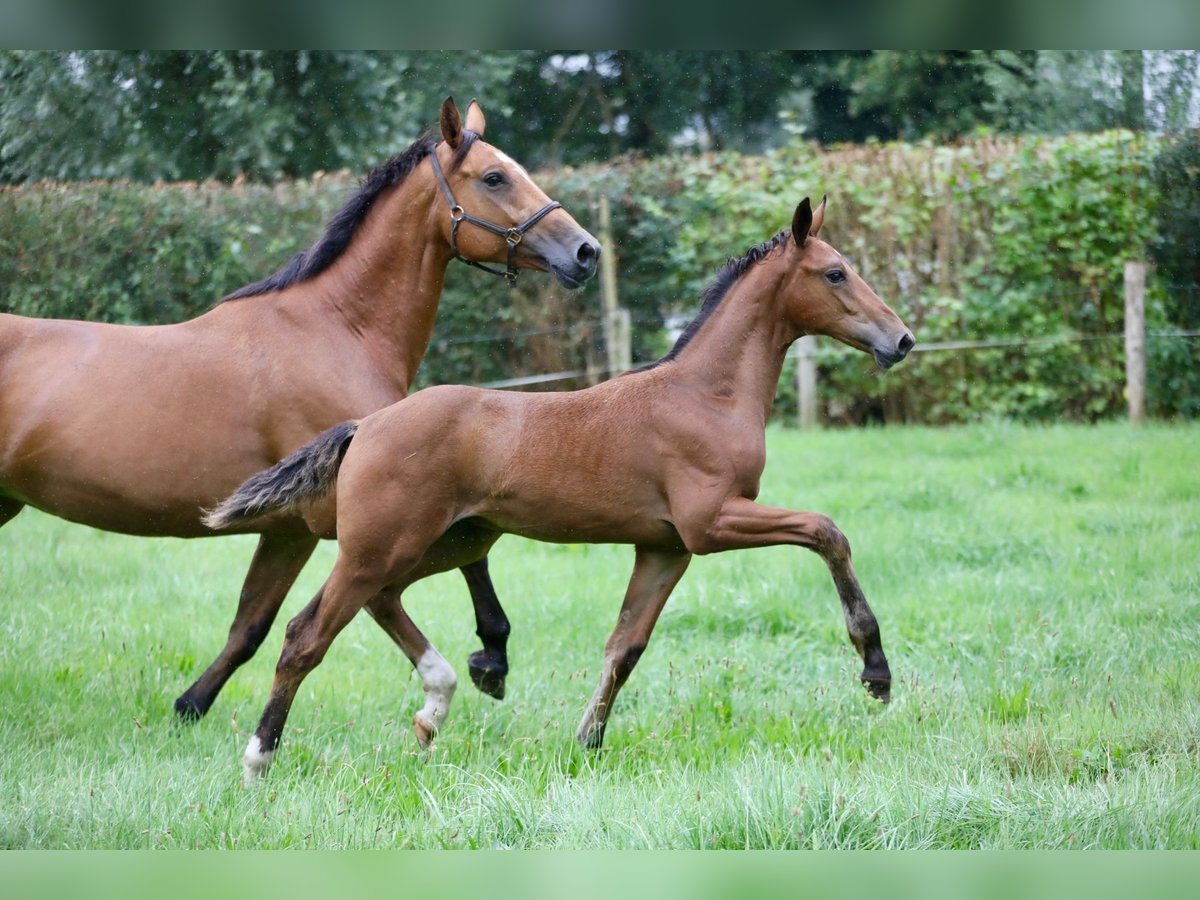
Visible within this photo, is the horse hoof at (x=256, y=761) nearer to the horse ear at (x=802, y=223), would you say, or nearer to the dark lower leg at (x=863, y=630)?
the dark lower leg at (x=863, y=630)

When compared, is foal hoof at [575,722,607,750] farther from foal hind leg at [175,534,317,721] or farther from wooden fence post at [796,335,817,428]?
wooden fence post at [796,335,817,428]

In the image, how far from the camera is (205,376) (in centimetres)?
519

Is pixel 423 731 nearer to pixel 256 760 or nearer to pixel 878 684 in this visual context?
pixel 256 760

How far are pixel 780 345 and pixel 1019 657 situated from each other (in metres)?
2.13

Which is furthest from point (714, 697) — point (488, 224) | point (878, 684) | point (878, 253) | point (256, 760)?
point (878, 253)

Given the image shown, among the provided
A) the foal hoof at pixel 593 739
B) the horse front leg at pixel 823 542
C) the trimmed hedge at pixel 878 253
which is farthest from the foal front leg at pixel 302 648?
the trimmed hedge at pixel 878 253

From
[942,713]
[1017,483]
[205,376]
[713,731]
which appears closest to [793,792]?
[713,731]

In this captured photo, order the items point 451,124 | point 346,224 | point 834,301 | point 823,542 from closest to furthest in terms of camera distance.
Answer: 1. point 823,542
2. point 834,301
3. point 451,124
4. point 346,224

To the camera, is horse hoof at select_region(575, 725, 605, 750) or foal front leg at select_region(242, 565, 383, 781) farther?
horse hoof at select_region(575, 725, 605, 750)

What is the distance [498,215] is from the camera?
5176mm

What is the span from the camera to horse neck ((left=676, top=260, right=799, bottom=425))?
15.8 ft

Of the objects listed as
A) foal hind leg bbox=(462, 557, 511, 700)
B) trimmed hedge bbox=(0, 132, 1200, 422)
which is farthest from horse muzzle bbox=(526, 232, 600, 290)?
trimmed hedge bbox=(0, 132, 1200, 422)

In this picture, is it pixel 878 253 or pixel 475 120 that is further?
pixel 878 253

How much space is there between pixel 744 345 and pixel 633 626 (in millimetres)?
1204
